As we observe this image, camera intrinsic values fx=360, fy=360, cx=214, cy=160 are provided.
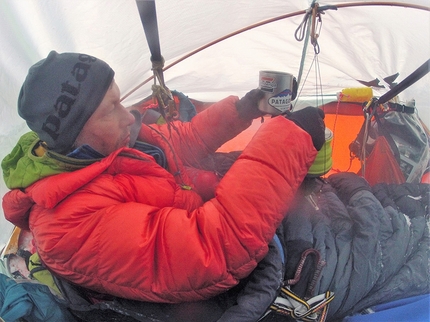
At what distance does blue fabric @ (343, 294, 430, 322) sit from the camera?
0.77 m

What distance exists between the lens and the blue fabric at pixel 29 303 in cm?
84

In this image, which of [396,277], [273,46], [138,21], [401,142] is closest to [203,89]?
[273,46]

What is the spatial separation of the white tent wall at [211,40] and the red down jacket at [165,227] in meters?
0.58

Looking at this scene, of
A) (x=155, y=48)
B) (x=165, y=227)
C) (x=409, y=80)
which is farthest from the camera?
(x=409, y=80)

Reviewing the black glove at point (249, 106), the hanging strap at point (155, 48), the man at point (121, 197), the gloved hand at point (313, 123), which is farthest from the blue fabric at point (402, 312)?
the hanging strap at point (155, 48)

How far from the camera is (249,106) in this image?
48.8 inches

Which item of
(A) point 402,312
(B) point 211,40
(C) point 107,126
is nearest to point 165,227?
(C) point 107,126

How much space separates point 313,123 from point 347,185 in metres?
0.33

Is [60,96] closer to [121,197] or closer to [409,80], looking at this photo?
[121,197]

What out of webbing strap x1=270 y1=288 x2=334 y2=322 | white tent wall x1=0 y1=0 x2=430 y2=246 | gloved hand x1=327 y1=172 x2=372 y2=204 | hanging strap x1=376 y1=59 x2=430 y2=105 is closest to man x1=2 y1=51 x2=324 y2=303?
webbing strap x1=270 y1=288 x2=334 y2=322

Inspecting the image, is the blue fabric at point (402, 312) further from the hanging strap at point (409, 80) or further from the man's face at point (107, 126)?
the hanging strap at point (409, 80)

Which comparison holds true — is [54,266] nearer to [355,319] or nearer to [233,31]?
[355,319]

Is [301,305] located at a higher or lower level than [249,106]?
lower

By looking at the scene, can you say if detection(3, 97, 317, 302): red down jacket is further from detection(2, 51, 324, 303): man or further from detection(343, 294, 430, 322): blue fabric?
detection(343, 294, 430, 322): blue fabric
